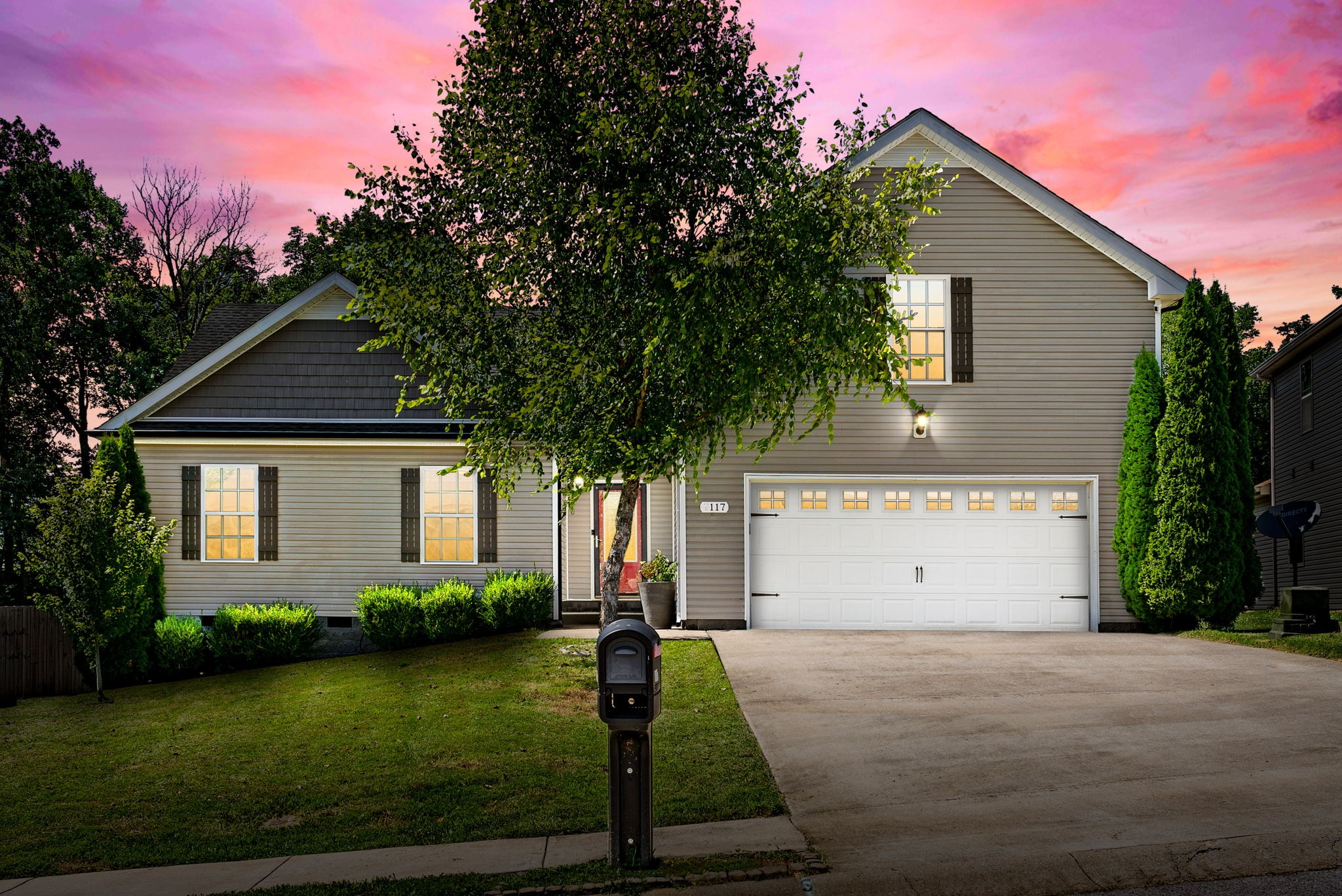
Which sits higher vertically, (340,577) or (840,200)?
(840,200)

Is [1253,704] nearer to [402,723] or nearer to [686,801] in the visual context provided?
[686,801]

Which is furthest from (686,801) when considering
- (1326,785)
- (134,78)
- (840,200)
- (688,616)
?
(134,78)

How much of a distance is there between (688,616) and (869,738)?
21.2ft

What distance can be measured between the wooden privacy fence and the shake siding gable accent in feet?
7.14

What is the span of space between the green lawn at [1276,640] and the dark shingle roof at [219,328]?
15900mm

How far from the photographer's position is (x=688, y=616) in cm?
1445

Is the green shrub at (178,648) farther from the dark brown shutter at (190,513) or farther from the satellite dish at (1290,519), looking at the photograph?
the satellite dish at (1290,519)

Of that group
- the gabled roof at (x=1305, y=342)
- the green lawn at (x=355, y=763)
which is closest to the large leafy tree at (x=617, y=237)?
the green lawn at (x=355, y=763)

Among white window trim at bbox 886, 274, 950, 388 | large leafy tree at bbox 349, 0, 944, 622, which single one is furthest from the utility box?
large leafy tree at bbox 349, 0, 944, 622

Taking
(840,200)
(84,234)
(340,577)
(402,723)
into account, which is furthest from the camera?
(84,234)

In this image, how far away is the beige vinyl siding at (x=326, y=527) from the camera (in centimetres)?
1550

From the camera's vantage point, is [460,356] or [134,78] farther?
[134,78]

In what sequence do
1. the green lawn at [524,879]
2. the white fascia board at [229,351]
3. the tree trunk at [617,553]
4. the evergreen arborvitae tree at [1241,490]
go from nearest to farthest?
the green lawn at [524,879] → the tree trunk at [617,553] → the evergreen arborvitae tree at [1241,490] → the white fascia board at [229,351]

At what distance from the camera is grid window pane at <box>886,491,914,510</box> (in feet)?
47.9
